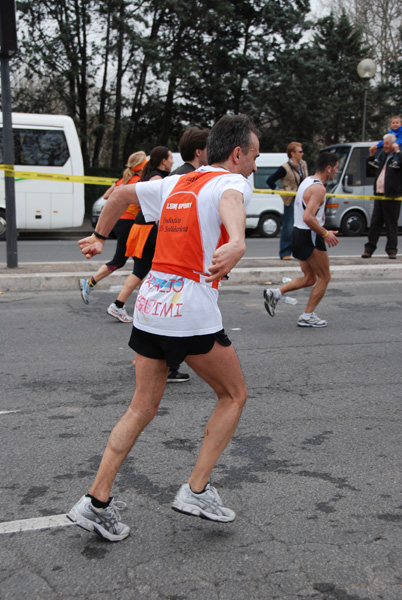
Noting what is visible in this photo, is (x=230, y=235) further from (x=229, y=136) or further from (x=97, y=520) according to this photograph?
(x=97, y=520)

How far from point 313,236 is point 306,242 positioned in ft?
0.32

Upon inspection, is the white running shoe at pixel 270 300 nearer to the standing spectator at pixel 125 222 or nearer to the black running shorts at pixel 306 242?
the black running shorts at pixel 306 242

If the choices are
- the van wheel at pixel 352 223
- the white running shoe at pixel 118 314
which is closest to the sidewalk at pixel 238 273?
the white running shoe at pixel 118 314

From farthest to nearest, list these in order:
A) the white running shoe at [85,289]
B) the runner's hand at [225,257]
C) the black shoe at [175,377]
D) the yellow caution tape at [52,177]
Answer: the yellow caution tape at [52,177] → the white running shoe at [85,289] → the black shoe at [175,377] → the runner's hand at [225,257]

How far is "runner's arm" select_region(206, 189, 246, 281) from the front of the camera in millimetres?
2506

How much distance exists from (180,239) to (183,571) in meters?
1.32

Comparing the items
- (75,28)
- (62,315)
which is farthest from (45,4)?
(62,315)

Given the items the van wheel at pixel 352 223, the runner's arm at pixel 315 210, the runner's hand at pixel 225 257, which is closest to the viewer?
the runner's hand at pixel 225 257

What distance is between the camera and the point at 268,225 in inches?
771

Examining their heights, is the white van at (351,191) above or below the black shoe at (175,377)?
above

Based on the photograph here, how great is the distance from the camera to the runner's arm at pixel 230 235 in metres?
2.51

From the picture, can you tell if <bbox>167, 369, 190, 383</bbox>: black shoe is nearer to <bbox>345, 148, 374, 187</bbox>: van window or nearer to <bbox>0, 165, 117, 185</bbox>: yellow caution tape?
<bbox>0, 165, 117, 185</bbox>: yellow caution tape

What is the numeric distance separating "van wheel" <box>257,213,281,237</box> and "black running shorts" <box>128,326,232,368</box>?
16920 millimetres

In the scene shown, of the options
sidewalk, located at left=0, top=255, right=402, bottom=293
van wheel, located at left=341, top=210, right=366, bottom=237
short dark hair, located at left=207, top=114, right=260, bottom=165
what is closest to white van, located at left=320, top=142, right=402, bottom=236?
van wheel, located at left=341, top=210, right=366, bottom=237
